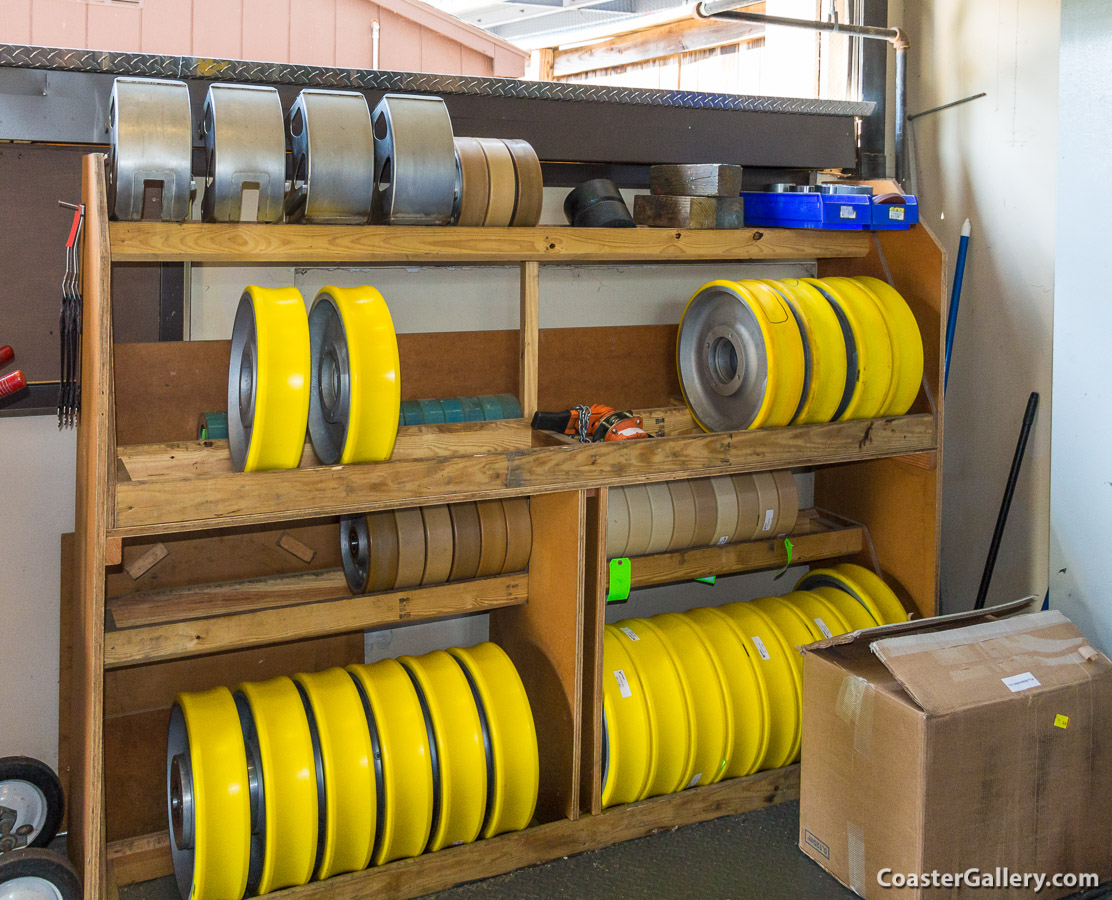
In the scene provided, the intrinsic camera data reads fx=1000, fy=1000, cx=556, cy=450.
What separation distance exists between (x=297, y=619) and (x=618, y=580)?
2.67 feet

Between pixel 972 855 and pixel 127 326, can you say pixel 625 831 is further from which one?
pixel 127 326

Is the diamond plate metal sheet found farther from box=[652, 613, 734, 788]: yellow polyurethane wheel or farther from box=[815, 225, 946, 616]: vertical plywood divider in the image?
box=[652, 613, 734, 788]: yellow polyurethane wheel

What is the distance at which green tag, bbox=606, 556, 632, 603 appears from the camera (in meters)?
2.60

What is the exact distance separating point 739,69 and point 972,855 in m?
2.81

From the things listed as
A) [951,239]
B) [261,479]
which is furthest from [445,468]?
[951,239]

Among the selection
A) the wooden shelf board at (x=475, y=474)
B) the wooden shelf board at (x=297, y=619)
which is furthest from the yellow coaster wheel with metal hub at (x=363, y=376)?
the wooden shelf board at (x=297, y=619)

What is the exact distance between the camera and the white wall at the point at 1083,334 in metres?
2.38

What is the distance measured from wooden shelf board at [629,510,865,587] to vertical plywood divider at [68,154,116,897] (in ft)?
4.39

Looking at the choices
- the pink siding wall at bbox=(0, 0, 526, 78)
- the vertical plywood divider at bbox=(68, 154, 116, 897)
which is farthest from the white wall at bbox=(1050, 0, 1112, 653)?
the vertical plywood divider at bbox=(68, 154, 116, 897)

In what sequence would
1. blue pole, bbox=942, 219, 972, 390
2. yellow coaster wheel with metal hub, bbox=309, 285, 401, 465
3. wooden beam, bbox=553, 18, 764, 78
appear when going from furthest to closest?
wooden beam, bbox=553, 18, 764, 78 → blue pole, bbox=942, 219, 972, 390 → yellow coaster wheel with metal hub, bbox=309, 285, 401, 465

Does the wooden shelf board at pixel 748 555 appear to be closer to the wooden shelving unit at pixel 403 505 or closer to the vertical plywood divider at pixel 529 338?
the wooden shelving unit at pixel 403 505

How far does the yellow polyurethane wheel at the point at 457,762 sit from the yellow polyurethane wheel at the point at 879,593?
1.33 m

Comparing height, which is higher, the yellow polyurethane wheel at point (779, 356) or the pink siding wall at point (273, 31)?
the pink siding wall at point (273, 31)

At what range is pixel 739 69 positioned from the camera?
3.76m
